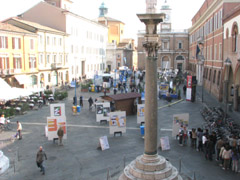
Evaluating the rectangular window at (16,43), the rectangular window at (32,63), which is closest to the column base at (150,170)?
the rectangular window at (16,43)

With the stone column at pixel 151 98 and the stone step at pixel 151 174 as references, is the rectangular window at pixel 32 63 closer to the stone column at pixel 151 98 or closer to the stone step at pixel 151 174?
the stone column at pixel 151 98

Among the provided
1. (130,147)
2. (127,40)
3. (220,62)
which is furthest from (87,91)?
(127,40)

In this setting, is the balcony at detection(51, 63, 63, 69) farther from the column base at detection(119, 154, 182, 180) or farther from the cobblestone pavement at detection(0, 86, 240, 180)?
the column base at detection(119, 154, 182, 180)

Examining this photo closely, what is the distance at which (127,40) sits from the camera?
89562 mm

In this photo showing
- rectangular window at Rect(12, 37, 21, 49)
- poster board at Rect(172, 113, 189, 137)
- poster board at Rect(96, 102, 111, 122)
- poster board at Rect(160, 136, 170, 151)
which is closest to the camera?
poster board at Rect(160, 136, 170, 151)

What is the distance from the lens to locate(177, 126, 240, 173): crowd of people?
40.0 ft

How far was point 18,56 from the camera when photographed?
3638 centimetres

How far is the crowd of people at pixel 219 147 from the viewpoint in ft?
40.0

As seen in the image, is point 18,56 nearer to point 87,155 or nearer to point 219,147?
point 87,155

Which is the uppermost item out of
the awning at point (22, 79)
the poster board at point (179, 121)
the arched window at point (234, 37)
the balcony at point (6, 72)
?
the arched window at point (234, 37)

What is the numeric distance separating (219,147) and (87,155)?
6.51m

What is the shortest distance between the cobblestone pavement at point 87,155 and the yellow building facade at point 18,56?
1445 centimetres

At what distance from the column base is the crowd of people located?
3310 millimetres

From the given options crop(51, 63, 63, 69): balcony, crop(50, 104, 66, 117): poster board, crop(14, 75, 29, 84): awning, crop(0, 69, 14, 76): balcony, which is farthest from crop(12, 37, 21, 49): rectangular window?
crop(50, 104, 66, 117): poster board
